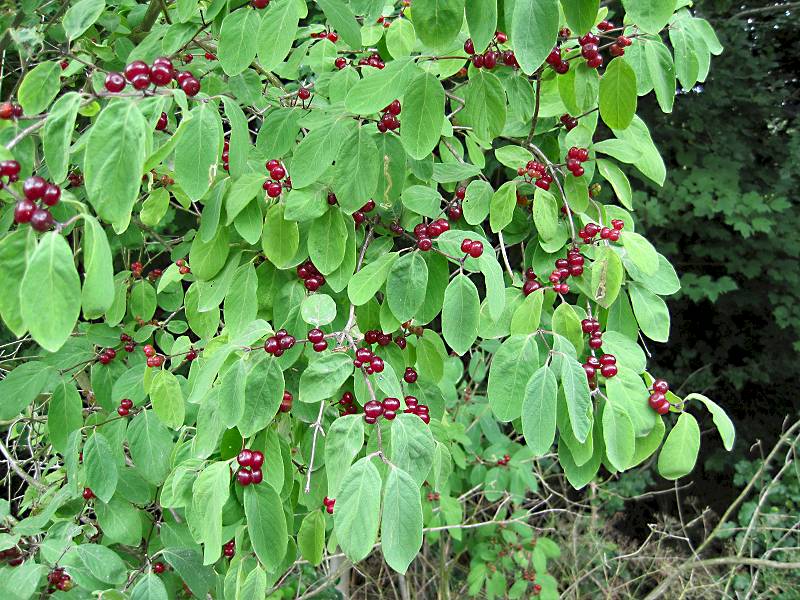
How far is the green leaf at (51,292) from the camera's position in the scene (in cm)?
76

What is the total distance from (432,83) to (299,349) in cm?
57

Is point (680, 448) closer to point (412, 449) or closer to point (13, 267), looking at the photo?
point (412, 449)

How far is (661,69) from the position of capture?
1.37 m

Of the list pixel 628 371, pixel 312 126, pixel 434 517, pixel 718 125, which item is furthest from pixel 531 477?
pixel 718 125

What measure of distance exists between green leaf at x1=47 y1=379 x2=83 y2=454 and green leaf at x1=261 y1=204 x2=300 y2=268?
823 mm

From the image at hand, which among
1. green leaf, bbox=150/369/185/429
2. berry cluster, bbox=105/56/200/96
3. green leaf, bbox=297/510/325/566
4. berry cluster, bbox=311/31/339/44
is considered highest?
berry cluster, bbox=105/56/200/96

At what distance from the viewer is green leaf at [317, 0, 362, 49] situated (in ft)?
4.09

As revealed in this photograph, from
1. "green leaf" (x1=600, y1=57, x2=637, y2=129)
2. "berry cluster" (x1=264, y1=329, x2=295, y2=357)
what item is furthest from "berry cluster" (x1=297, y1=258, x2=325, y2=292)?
"green leaf" (x1=600, y1=57, x2=637, y2=129)

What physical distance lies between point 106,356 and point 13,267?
4.00 ft

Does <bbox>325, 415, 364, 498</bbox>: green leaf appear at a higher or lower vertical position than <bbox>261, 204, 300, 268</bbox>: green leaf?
lower

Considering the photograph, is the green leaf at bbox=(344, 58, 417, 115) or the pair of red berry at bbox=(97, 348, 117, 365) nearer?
the green leaf at bbox=(344, 58, 417, 115)

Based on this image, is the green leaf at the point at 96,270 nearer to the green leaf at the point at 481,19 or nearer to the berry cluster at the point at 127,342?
the green leaf at the point at 481,19

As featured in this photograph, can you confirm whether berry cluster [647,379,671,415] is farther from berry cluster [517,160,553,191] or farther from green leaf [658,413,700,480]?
berry cluster [517,160,553,191]

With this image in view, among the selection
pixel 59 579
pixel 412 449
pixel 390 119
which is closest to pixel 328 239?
pixel 390 119
